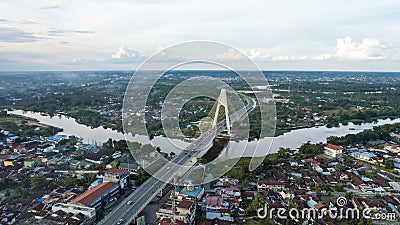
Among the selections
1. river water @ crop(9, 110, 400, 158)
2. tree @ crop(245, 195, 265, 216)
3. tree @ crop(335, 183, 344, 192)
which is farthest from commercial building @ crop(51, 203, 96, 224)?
tree @ crop(335, 183, 344, 192)

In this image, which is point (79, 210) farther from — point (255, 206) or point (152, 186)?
point (255, 206)

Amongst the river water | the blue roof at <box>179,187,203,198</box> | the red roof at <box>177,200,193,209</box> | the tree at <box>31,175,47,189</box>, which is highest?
the red roof at <box>177,200,193,209</box>

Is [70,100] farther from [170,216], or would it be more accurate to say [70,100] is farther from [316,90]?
[316,90]

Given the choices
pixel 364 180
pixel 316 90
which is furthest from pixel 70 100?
pixel 316 90

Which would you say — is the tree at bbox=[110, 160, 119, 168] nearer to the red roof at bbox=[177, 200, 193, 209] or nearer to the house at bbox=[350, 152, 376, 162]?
the red roof at bbox=[177, 200, 193, 209]

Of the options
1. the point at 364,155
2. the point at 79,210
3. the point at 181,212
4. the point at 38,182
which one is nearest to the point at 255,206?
the point at 181,212

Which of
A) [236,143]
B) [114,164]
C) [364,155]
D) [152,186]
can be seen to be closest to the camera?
[152,186]
